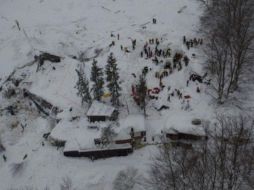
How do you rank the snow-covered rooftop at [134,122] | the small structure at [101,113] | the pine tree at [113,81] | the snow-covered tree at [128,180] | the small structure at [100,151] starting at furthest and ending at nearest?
the pine tree at [113,81]
the small structure at [101,113]
the snow-covered rooftop at [134,122]
the small structure at [100,151]
the snow-covered tree at [128,180]

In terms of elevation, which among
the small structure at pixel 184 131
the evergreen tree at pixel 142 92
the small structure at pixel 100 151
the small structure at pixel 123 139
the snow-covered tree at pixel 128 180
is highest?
the evergreen tree at pixel 142 92

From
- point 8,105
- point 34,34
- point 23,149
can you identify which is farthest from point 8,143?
point 34,34

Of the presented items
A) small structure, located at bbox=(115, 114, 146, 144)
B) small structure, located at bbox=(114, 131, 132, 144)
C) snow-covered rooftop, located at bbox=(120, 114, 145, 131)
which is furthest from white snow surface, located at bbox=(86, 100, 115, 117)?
small structure, located at bbox=(114, 131, 132, 144)

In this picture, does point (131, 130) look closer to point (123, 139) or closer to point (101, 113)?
point (123, 139)

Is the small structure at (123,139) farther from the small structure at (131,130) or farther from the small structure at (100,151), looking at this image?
the small structure at (100,151)

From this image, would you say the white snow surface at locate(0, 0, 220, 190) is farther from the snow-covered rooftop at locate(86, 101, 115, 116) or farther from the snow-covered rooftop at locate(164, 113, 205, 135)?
the snow-covered rooftop at locate(86, 101, 115, 116)

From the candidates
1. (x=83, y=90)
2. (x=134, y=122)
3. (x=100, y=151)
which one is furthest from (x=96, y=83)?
(x=100, y=151)

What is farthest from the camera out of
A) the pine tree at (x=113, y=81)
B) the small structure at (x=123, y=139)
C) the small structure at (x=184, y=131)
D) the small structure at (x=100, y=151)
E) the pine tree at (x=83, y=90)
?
the pine tree at (x=83, y=90)

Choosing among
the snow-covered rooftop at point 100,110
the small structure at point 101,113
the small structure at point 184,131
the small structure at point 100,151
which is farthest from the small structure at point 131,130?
the small structure at point 184,131
